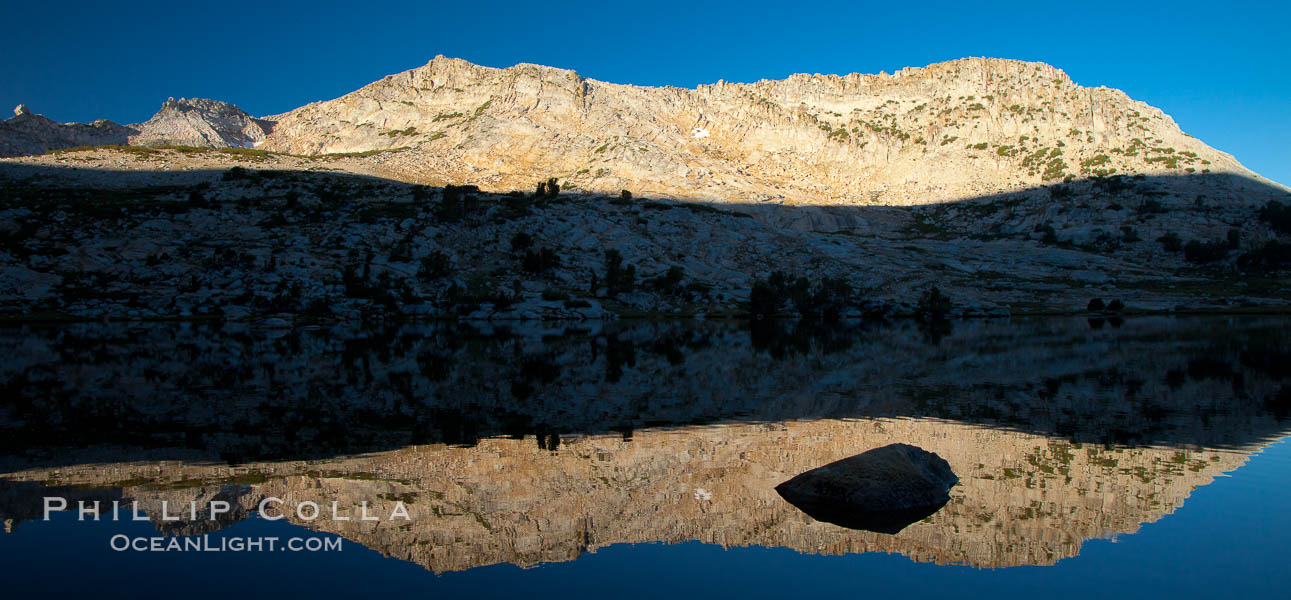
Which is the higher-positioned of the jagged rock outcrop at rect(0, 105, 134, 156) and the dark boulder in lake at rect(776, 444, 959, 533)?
the jagged rock outcrop at rect(0, 105, 134, 156)

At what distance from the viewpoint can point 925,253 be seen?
12544 centimetres

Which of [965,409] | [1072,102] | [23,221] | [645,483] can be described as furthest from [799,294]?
[1072,102]

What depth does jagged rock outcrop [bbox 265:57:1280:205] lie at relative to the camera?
154 meters

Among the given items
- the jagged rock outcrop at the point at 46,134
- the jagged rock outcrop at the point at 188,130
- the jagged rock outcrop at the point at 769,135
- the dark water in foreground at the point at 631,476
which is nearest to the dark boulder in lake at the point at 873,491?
the dark water in foreground at the point at 631,476

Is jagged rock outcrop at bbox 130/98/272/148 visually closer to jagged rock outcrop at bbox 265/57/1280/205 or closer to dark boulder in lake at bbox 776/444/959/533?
jagged rock outcrop at bbox 265/57/1280/205

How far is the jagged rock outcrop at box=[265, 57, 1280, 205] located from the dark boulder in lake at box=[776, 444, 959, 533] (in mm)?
125739

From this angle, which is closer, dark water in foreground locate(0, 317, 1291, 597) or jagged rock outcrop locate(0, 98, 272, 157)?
dark water in foreground locate(0, 317, 1291, 597)

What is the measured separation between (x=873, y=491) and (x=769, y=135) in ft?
578

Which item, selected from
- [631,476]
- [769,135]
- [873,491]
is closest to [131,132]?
[769,135]

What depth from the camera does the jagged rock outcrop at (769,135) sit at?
154m

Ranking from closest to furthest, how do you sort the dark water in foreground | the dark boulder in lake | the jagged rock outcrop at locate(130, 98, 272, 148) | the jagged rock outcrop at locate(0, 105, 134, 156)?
the dark water in foreground → the dark boulder in lake → the jagged rock outcrop at locate(0, 105, 134, 156) → the jagged rock outcrop at locate(130, 98, 272, 148)

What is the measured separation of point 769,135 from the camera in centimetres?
18262

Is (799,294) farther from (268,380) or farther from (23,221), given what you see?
(23,221)

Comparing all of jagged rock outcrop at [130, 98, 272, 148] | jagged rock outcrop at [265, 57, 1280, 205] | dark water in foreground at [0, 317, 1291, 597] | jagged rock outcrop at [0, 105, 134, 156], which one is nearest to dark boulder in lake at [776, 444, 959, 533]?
dark water in foreground at [0, 317, 1291, 597]
